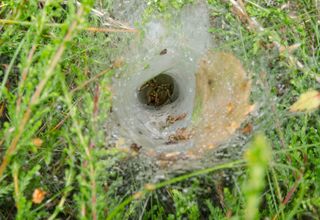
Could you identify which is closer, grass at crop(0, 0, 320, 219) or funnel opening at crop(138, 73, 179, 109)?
grass at crop(0, 0, 320, 219)

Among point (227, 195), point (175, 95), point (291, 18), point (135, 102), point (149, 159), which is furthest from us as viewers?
point (175, 95)

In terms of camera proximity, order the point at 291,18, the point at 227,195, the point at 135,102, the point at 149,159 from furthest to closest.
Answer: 1. the point at 135,102
2. the point at 291,18
3. the point at 149,159
4. the point at 227,195

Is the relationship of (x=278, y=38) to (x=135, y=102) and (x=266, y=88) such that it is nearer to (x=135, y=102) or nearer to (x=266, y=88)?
Answer: (x=266, y=88)

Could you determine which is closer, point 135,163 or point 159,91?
point 135,163

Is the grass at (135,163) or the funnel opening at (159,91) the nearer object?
the grass at (135,163)

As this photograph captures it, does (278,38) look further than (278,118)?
Yes

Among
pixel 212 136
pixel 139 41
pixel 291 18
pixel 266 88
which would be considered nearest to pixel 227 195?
pixel 212 136

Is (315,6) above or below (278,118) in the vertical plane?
above

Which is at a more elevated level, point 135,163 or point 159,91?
point 159,91
